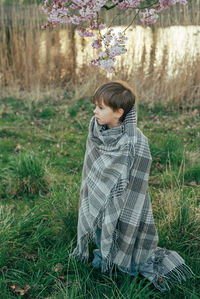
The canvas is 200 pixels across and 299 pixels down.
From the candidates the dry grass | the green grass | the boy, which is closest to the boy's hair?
the boy

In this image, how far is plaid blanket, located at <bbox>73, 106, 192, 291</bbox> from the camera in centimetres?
204

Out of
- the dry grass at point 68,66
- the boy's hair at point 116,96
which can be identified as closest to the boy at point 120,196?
the boy's hair at point 116,96

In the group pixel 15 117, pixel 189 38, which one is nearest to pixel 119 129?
pixel 15 117

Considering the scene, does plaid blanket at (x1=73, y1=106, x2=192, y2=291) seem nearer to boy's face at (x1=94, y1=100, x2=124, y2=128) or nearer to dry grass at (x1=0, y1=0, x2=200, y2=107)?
boy's face at (x1=94, y1=100, x2=124, y2=128)

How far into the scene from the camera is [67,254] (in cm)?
245

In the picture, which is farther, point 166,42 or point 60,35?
point 60,35

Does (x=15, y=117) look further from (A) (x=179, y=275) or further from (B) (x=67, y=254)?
(A) (x=179, y=275)

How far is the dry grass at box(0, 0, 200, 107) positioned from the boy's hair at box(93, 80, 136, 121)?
15.9 feet

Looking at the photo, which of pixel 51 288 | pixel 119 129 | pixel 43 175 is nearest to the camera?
pixel 119 129

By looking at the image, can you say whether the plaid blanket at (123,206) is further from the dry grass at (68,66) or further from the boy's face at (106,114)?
the dry grass at (68,66)

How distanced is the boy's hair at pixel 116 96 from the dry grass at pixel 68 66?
483 centimetres

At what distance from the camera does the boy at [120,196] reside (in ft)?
6.68

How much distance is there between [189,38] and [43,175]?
15.3 ft

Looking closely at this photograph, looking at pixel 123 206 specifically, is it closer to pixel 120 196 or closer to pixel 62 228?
pixel 120 196
